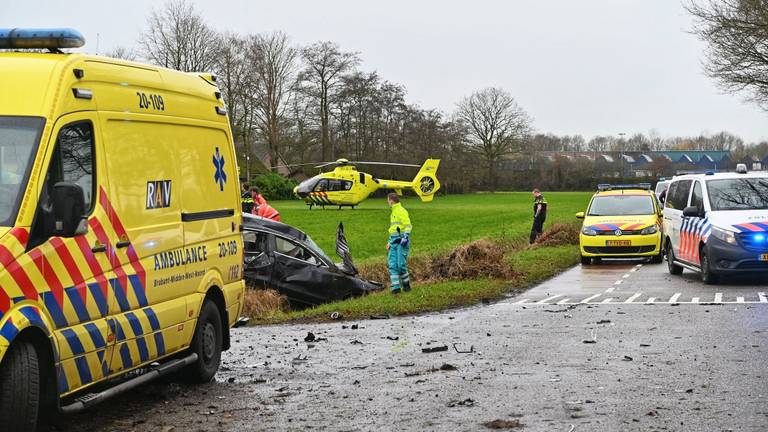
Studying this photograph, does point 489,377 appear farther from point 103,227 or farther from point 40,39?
point 40,39

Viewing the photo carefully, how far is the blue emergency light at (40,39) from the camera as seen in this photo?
7.59 m

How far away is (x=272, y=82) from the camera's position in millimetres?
80812

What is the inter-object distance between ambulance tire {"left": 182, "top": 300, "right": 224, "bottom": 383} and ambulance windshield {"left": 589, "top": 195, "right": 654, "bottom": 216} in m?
17.6

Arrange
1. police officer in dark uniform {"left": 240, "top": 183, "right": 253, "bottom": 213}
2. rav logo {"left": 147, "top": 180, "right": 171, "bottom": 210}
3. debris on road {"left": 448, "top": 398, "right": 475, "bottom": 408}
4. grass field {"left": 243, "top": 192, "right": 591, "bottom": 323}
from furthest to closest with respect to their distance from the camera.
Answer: police officer in dark uniform {"left": 240, "top": 183, "right": 253, "bottom": 213}, grass field {"left": 243, "top": 192, "right": 591, "bottom": 323}, rav logo {"left": 147, "top": 180, "right": 171, "bottom": 210}, debris on road {"left": 448, "top": 398, "right": 475, "bottom": 408}

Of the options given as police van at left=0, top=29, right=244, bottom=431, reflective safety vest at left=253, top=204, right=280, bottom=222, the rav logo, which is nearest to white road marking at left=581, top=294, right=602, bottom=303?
reflective safety vest at left=253, top=204, right=280, bottom=222

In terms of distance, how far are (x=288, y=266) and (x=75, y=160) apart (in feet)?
35.6

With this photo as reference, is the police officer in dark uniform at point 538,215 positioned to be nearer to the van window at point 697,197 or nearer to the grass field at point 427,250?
the grass field at point 427,250

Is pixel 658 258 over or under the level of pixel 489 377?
under

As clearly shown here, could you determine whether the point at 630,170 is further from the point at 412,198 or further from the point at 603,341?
the point at 603,341

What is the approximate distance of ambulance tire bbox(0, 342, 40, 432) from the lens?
242 inches

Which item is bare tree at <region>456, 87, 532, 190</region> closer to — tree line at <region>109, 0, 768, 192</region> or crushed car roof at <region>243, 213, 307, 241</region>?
tree line at <region>109, 0, 768, 192</region>

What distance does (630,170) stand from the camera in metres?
123

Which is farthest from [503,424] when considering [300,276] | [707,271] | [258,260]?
[707,271]

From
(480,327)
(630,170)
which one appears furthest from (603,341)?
(630,170)
